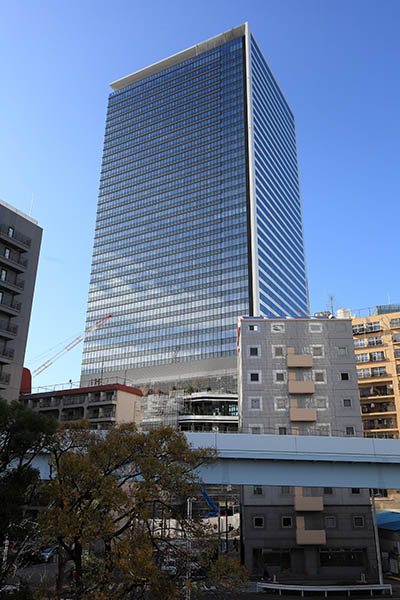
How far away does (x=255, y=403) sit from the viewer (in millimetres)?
63594

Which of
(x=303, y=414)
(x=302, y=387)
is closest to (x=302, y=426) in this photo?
(x=303, y=414)

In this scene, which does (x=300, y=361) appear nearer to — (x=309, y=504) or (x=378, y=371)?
(x=309, y=504)

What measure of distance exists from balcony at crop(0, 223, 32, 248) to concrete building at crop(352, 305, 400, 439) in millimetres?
64209

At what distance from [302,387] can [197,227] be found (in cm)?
11009

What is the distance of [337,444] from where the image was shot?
125 ft

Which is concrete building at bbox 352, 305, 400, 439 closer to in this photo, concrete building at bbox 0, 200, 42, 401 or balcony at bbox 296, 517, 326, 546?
balcony at bbox 296, 517, 326, 546

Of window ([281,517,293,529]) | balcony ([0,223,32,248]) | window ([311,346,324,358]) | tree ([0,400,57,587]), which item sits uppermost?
balcony ([0,223,32,248])

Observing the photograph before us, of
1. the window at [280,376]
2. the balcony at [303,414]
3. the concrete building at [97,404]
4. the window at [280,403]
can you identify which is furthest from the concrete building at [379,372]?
the concrete building at [97,404]

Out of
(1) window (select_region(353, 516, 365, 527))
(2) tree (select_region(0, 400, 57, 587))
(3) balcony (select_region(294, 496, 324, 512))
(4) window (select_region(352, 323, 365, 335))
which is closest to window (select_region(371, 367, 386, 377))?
(4) window (select_region(352, 323, 365, 335))

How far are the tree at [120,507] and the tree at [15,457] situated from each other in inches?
45.5

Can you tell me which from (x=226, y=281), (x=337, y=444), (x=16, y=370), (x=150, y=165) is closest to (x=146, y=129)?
(x=150, y=165)

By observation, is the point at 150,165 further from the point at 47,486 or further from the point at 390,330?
the point at 47,486

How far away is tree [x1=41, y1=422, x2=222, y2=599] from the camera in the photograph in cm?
1989

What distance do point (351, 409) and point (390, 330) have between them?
37.7 meters
